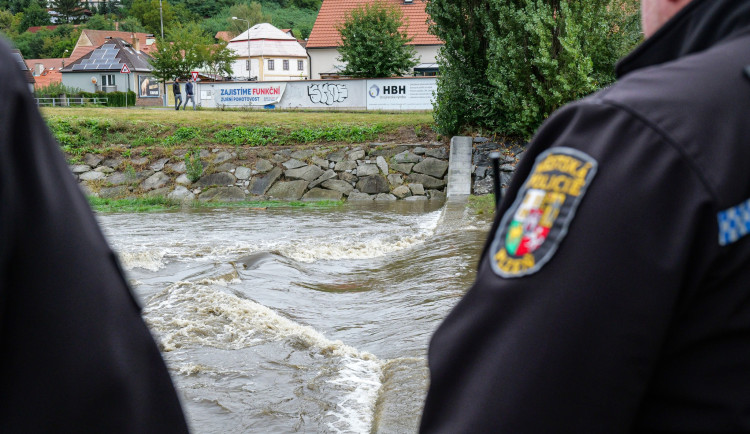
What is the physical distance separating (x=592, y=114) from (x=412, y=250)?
10759 mm

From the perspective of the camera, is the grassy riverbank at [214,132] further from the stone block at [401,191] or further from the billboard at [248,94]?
the billboard at [248,94]

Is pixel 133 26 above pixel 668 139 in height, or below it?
above

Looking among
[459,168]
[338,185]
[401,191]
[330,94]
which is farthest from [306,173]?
[330,94]

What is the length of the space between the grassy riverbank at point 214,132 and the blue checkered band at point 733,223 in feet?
68.2

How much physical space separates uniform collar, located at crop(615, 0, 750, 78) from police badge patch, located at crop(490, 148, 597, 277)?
0.27 meters

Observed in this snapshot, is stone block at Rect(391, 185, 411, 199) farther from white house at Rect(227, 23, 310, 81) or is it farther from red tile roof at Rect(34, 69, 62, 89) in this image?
red tile roof at Rect(34, 69, 62, 89)

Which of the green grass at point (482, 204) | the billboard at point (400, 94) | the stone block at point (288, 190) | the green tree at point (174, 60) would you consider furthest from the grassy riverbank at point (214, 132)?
the green tree at point (174, 60)

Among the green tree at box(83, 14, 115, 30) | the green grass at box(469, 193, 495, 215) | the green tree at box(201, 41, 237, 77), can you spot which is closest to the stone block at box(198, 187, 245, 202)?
the green grass at box(469, 193, 495, 215)

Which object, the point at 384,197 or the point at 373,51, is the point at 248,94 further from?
the point at 384,197

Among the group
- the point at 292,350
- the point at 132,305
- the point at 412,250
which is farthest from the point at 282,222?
the point at 132,305

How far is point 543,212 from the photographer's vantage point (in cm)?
109

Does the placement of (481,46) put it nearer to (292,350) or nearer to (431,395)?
(292,350)

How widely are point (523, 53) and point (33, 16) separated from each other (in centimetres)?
13902

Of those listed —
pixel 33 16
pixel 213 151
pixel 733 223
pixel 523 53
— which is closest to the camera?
pixel 733 223
